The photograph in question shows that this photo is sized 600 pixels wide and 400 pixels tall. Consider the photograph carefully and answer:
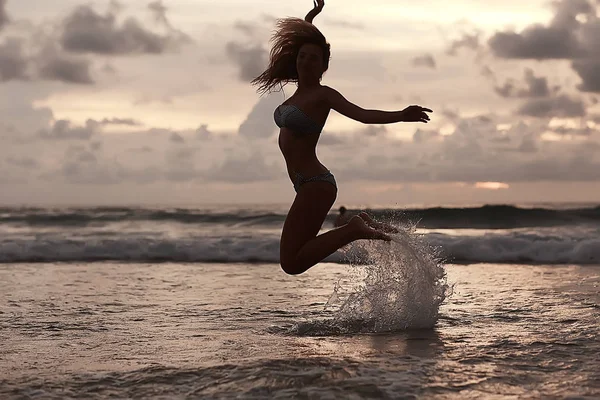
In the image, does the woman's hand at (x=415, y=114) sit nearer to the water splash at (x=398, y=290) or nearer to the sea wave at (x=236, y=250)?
the water splash at (x=398, y=290)

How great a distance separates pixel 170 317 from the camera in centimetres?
656

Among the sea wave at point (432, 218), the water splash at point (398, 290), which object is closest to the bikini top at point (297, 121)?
the water splash at point (398, 290)

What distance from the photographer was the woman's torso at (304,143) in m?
5.59

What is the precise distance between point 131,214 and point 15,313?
28.6 meters

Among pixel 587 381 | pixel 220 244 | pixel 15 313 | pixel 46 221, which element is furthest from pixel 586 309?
pixel 46 221

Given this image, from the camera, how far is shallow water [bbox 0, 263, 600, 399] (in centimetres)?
379

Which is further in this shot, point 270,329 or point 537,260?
point 537,260

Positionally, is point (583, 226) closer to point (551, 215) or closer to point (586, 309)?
point (551, 215)

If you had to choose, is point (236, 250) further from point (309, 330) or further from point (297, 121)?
point (297, 121)

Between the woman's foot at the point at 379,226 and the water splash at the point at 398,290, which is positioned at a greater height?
the woman's foot at the point at 379,226

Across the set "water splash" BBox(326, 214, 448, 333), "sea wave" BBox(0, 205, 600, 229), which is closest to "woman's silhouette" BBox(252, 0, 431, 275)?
"water splash" BBox(326, 214, 448, 333)

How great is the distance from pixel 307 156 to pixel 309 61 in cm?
82

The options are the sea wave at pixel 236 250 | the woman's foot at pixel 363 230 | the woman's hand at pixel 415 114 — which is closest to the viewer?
the woman's hand at pixel 415 114

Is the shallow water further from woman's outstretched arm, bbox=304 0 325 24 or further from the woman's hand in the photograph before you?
woman's outstretched arm, bbox=304 0 325 24
